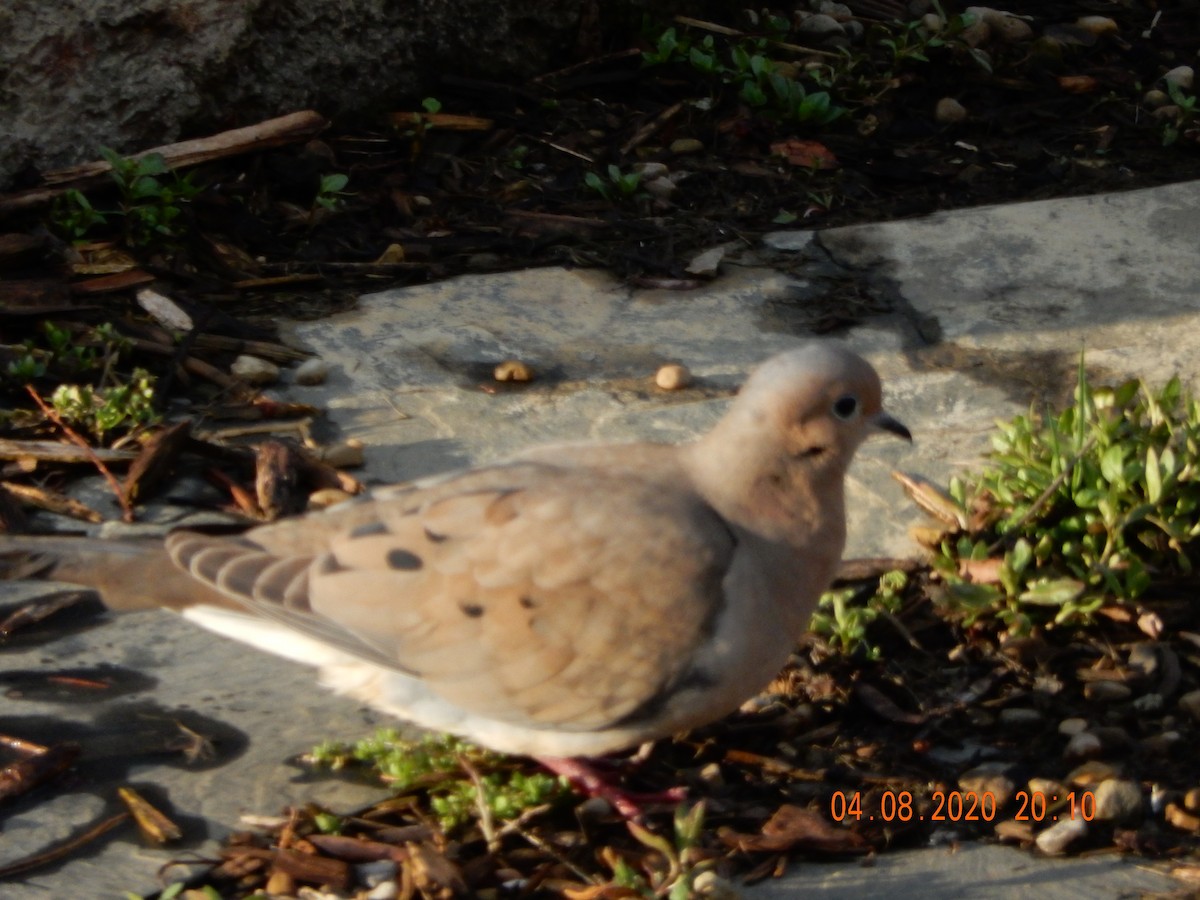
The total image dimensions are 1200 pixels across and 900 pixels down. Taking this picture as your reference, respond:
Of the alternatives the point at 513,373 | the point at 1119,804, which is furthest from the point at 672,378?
the point at 1119,804

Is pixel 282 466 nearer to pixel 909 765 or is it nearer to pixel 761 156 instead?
pixel 909 765

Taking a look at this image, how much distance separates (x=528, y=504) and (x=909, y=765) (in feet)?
3.41

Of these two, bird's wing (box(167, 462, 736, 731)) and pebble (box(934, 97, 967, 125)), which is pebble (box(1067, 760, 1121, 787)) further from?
pebble (box(934, 97, 967, 125))

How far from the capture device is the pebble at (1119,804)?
3271 millimetres

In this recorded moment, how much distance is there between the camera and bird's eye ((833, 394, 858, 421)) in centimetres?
340

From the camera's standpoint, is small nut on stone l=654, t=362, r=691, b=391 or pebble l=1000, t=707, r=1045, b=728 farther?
small nut on stone l=654, t=362, r=691, b=391

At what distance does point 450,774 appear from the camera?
335cm

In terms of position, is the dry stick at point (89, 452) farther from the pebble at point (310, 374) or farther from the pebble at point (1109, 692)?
the pebble at point (1109, 692)

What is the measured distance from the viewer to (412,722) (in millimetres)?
3553

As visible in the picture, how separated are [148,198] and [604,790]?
3045mm

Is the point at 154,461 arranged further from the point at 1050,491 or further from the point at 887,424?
the point at 1050,491

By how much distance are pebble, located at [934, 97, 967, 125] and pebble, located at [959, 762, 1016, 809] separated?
150 inches

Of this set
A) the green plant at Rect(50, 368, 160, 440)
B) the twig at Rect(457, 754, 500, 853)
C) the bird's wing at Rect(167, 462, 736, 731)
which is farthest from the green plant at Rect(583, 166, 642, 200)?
the twig at Rect(457, 754, 500, 853)
